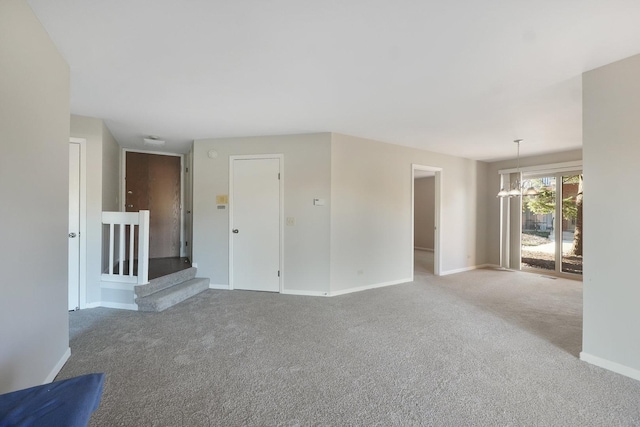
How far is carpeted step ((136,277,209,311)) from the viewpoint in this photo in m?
3.41

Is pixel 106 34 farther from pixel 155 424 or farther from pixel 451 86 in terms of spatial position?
pixel 451 86

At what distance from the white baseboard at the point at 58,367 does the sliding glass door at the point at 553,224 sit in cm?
680

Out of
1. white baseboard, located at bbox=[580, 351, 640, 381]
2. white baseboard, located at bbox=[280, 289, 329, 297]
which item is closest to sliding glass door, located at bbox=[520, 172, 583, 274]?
white baseboard, located at bbox=[580, 351, 640, 381]

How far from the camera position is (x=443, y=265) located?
5.55m

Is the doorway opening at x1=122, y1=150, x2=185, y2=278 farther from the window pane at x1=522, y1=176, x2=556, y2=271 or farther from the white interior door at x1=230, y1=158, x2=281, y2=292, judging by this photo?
the window pane at x1=522, y1=176, x2=556, y2=271

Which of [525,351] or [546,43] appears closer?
[546,43]

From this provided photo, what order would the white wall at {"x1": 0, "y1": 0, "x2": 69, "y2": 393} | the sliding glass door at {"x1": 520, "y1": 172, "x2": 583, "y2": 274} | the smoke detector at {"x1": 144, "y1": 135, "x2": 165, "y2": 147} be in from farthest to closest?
the sliding glass door at {"x1": 520, "y1": 172, "x2": 583, "y2": 274}
the smoke detector at {"x1": 144, "y1": 135, "x2": 165, "y2": 147}
the white wall at {"x1": 0, "y1": 0, "x2": 69, "y2": 393}

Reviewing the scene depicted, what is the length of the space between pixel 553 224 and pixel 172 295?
6.93 metres

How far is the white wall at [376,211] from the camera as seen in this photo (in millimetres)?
4172

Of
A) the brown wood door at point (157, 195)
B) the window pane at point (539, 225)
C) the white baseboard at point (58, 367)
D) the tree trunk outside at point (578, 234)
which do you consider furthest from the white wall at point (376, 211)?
the brown wood door at point (157, 195)

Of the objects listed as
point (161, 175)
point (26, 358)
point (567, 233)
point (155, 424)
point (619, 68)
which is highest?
point (619, 68)

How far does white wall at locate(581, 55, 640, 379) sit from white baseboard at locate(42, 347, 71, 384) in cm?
417

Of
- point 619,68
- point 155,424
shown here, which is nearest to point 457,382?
point 155,424

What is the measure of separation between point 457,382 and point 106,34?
11.4 feet
